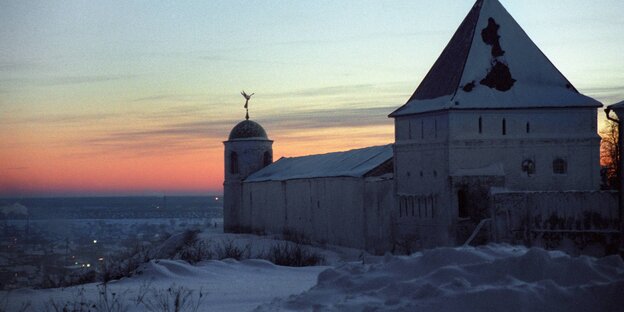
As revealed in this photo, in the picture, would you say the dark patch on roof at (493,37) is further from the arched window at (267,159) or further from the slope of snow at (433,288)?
the arched window at (267,159)

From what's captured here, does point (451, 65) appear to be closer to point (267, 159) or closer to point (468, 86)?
point (468, 86)

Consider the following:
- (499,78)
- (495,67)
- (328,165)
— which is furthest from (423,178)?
(328,165)

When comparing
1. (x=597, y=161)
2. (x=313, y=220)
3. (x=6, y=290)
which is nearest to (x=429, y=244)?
(x=597, y=161)

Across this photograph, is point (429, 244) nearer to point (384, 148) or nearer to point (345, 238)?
point (345, 238)

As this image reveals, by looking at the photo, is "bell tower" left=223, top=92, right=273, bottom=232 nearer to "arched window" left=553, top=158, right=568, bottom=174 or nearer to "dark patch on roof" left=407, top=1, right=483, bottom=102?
"dark patch on roof" left=407, top=1, right=483, bottom=102

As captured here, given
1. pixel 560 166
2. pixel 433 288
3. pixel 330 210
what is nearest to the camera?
pixel 433 288

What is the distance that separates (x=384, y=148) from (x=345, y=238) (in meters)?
5.64

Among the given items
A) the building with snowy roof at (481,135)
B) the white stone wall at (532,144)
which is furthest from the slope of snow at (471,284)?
the white stone wall at (532,144)

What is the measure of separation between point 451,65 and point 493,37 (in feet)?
4.74

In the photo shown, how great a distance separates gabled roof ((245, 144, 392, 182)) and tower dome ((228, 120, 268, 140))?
1965 mm

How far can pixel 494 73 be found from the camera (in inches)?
1067

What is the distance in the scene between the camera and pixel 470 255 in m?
12.6

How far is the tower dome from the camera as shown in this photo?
5212cm

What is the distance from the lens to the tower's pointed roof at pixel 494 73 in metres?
26.8
